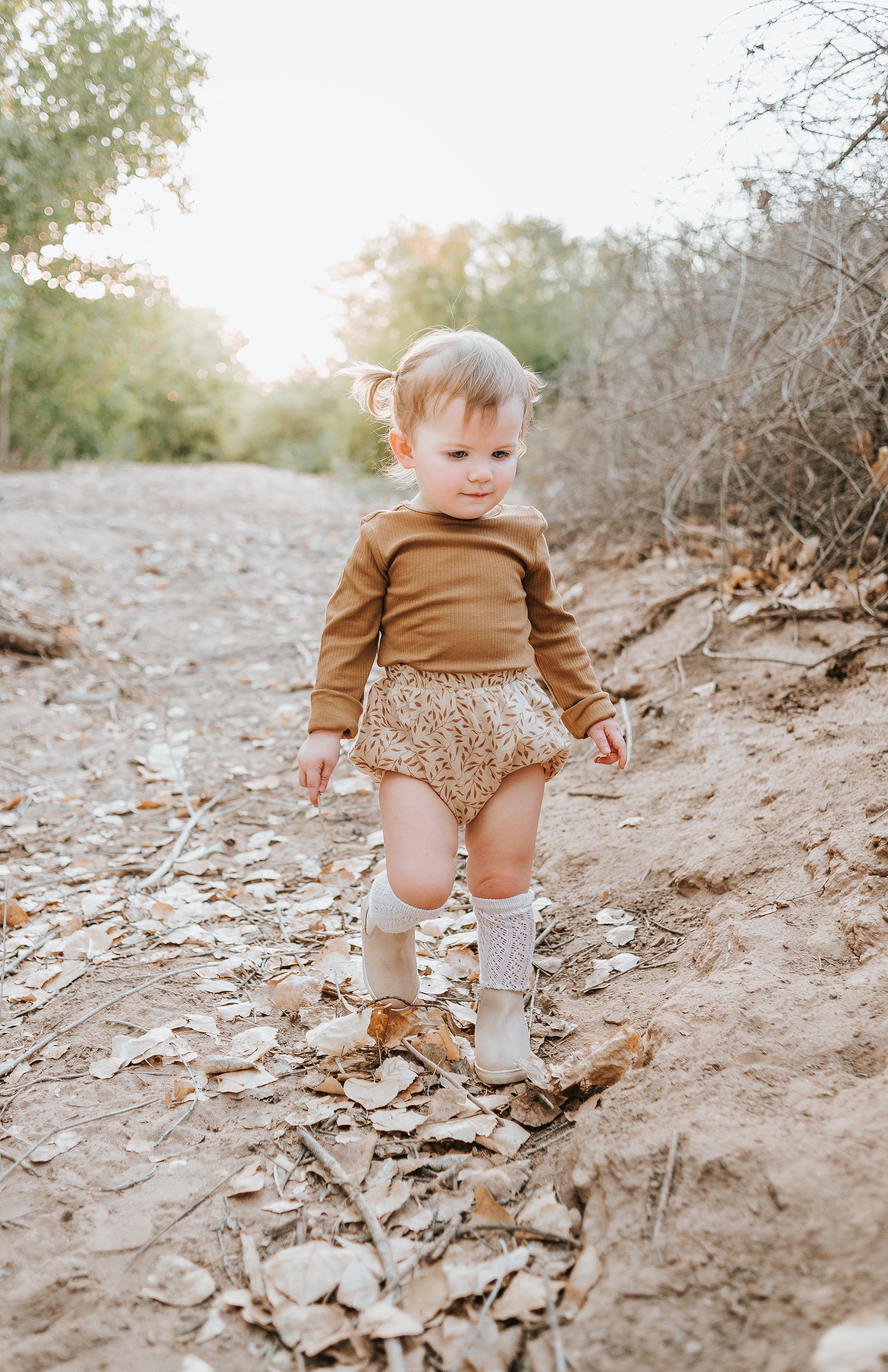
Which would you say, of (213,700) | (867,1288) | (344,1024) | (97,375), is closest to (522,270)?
(97,375)

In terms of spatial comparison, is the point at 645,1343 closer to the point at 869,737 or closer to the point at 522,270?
the point at 869,737

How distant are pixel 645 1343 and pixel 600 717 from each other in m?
1.20

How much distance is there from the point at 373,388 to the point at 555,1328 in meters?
1.79

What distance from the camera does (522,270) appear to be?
12.8 m

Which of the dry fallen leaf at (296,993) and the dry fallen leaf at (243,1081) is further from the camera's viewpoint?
the dry fallen leaf at (296,993)

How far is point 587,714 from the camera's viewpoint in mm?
2088

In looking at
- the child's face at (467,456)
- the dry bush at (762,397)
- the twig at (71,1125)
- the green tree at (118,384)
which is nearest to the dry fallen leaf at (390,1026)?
the twig at (71,1125)

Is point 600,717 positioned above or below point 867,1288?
above


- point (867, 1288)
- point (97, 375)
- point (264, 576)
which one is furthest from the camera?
point (97, 375)

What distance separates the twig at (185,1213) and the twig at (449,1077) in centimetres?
44

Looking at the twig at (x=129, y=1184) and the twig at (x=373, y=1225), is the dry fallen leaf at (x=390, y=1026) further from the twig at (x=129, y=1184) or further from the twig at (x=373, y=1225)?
the twig at (x=129, y=1184)

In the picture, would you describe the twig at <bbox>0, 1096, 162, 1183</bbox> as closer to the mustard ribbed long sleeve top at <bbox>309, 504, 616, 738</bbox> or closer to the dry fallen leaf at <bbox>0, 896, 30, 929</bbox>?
the mustard ribbed long sleeve top at <bbox>309, 504, 616, 738</bbox>

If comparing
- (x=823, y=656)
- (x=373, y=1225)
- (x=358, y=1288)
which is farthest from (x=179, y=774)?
(x=358, y=1288)

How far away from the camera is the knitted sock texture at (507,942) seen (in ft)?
6.52
